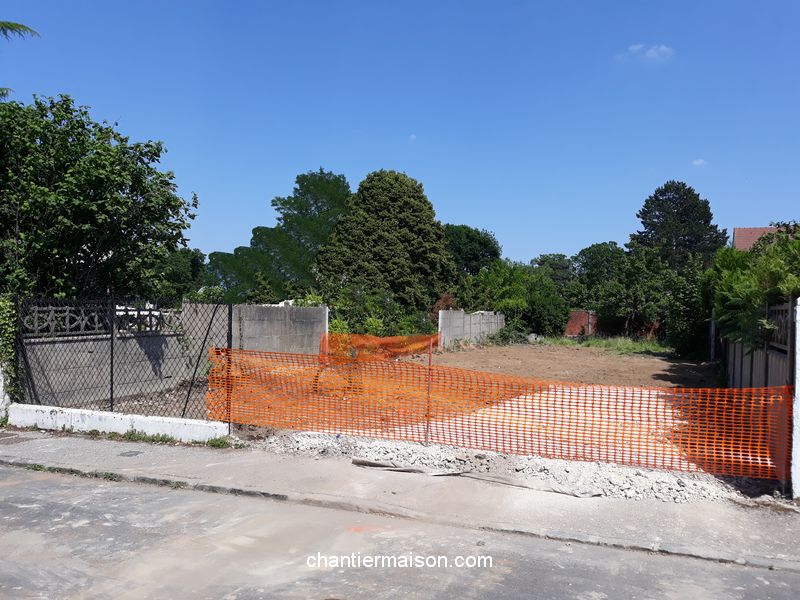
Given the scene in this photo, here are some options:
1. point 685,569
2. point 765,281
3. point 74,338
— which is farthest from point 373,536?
point 74,338

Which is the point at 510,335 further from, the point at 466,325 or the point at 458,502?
the point at 458,502

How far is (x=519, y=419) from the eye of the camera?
30.0 feet

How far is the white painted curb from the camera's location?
855 cm

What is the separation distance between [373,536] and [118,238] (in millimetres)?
8770

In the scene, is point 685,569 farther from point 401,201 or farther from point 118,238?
point 401,201

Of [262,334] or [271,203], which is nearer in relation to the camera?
[262,334]

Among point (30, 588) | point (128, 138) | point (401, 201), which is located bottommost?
point (30, 588)

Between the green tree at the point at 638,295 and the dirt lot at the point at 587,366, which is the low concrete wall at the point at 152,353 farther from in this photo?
the green tree at the point at 638,295

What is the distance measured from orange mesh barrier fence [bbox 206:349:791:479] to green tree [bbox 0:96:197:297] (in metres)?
4.24

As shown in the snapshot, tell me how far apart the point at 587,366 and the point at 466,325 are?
8511 millimetres

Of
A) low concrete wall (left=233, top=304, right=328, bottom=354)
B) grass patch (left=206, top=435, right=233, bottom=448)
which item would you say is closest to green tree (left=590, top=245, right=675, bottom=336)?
low concrete wall (left=233, top=304, right=328, bottom=354)

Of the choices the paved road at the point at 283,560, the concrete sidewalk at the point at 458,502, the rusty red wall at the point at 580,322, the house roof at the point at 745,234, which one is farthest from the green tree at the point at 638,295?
the paved road at the point at 283,560

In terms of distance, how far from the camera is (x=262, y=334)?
45.0 feet

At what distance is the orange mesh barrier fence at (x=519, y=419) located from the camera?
269 inches
